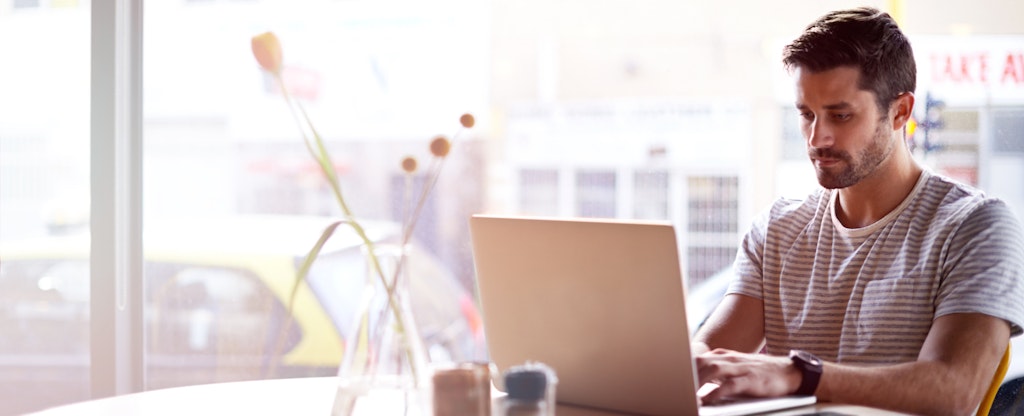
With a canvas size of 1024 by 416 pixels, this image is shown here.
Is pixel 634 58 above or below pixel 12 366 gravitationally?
above

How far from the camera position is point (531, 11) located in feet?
13.5

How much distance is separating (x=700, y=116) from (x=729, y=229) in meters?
0.81

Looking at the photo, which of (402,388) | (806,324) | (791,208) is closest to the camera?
(402,388)

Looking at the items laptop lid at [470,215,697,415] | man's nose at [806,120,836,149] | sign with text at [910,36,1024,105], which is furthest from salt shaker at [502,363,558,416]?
sign with text at [910,36,1024,105]

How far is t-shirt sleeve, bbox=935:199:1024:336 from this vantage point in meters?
1.47

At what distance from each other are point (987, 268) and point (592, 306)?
0.63m

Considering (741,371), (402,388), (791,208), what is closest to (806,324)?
(791,208)

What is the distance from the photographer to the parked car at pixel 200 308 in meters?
2.87

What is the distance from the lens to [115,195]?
8.79 ft

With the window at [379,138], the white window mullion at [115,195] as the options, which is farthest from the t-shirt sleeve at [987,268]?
the white window mullion at [115,195]

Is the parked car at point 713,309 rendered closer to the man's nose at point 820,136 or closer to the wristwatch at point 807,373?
the man's nose at point 820,136

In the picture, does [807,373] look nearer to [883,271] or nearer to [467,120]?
[883,271]

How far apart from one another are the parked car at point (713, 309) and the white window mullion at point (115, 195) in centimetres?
146

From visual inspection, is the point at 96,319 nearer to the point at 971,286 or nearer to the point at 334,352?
the point at 334,352
